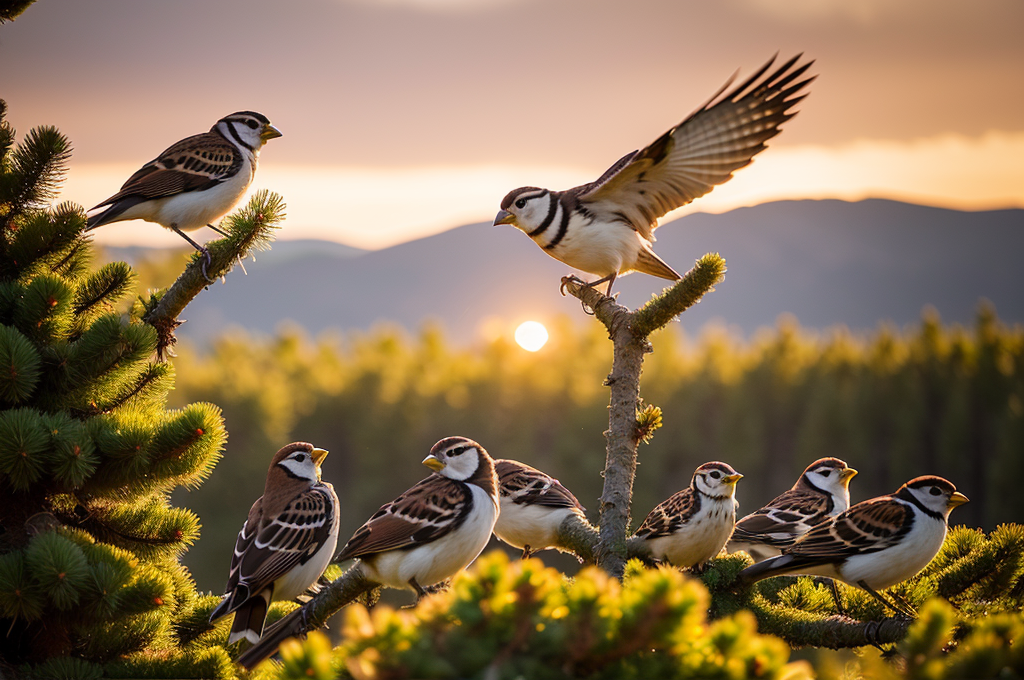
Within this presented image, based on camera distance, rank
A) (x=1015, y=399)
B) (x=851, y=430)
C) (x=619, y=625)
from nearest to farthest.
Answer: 1. (x=619, y=625)
2. (x=1015, y=399)
3. (x=851, y=430)

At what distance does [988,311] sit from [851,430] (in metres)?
4.70

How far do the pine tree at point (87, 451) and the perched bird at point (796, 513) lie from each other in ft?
13.5

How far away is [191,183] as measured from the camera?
5.49 meters

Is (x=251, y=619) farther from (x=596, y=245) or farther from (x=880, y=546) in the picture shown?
(x=880, y=546)

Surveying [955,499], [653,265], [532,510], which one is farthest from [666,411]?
[955,499]

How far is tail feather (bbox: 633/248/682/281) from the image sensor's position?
6.27 metres

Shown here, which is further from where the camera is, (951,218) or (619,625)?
(951,218)

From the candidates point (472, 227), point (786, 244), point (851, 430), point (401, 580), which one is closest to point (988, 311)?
point (851, 430)

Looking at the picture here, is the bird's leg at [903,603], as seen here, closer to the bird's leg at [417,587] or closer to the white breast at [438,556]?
the white breast at [438,556]

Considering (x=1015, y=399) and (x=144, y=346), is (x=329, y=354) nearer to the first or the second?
(x=1015, y=399)

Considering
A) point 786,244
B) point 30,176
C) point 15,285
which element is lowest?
point 15,285

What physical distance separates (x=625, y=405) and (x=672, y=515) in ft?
4.28

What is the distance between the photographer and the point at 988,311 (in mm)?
19594

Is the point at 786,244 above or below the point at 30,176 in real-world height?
above
